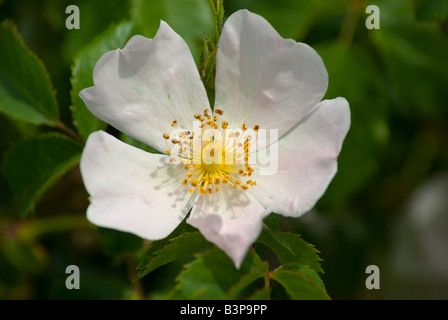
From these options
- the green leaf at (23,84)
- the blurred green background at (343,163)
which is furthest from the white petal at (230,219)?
the green leaf at (23,84)

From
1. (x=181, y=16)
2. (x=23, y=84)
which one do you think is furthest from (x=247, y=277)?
(x=181, y=16)

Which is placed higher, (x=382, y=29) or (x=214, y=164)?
(x=382, y=29)

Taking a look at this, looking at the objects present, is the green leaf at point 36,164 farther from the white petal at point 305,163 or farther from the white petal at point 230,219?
the white petal at point 305,163

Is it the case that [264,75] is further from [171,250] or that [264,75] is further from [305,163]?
[171,250]

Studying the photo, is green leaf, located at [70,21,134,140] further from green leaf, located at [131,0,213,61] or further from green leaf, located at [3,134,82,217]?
green leaf, located at [131,0,213,61]
